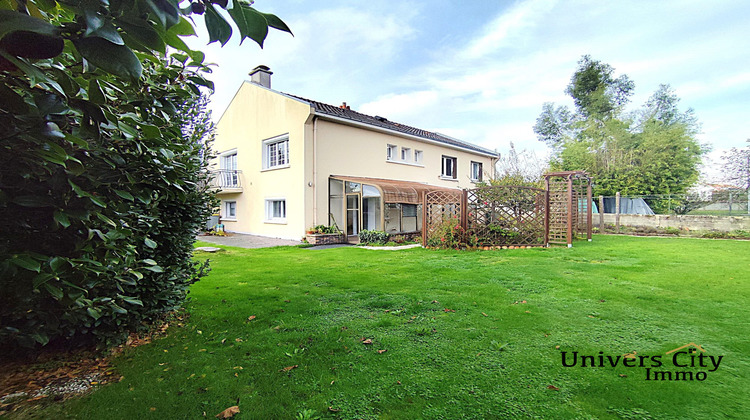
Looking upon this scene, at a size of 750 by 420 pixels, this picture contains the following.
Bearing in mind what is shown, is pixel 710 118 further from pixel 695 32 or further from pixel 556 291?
pixel 556 291

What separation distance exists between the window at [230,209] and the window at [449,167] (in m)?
14.6

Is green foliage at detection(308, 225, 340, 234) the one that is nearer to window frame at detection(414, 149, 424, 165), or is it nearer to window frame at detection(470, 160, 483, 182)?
window frame at detection(414, 149, 424, 165)

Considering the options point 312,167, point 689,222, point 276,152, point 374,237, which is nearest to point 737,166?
point 689,222

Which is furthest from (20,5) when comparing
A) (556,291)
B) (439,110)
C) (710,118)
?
(710,118)

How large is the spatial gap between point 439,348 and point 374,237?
38.6 ft

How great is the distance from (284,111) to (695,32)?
73.8ft

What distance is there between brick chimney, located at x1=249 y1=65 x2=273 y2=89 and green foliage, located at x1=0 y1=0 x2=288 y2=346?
54.5 feet

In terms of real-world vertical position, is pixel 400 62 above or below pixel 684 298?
above

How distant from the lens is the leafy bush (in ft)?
50.4

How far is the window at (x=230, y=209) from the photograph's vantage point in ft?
71.0

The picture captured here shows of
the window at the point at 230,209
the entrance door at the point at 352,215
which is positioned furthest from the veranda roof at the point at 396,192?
the window at the point at 230,209

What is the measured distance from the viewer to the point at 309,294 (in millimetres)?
6254

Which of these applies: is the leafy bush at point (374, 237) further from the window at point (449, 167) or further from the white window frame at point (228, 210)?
the white window frame at point (228, 210)

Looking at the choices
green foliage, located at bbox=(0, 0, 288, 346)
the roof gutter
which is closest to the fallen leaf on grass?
green foliage, located at bbox=(0, 0, 288, 346)
